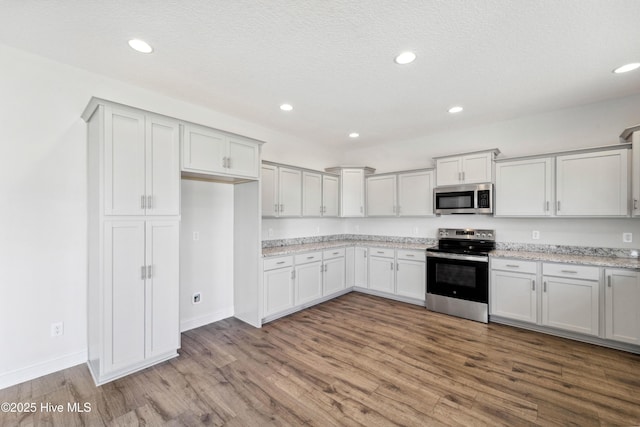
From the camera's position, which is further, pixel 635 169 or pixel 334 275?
pixel 334 275

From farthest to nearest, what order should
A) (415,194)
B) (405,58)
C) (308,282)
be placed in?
(415,194)
(308,282)
(405,58)

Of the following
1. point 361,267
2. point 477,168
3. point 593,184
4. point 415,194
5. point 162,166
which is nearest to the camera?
point 162,166

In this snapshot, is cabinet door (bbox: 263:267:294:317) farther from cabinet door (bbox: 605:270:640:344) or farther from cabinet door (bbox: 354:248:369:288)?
cabinet door (bbox: 605:270:640:344)

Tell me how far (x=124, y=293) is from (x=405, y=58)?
10.9ft

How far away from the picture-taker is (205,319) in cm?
360

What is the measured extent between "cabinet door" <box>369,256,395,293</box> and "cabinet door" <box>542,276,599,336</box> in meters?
2.00

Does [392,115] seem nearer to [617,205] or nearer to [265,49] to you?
[265,49]

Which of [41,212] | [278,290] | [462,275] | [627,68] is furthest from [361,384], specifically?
[627,68]

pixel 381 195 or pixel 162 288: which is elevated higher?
pixel 381 195

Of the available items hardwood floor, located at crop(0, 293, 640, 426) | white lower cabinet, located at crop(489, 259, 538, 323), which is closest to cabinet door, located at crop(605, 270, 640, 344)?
hardwood floor, located at crop(0, 293, 640, 426)

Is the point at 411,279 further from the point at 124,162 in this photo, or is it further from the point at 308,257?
the point at 124,162

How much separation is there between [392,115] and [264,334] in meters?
3.41

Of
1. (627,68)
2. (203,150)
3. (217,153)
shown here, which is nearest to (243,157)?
(217,153)

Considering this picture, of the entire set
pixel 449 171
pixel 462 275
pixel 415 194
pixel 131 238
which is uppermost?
pixel 449 171
